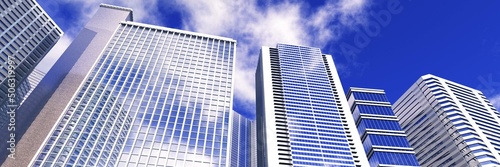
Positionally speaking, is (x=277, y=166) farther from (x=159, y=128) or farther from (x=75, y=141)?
(x=75, y=141)

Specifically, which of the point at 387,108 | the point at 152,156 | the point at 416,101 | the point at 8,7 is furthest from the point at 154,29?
the point at 416,101

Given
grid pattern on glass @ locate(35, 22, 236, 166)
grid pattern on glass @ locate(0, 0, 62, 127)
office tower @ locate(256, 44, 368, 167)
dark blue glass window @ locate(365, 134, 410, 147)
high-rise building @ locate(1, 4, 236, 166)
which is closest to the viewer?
grid pattern on glass @ locate(35, 22, 236, 166)

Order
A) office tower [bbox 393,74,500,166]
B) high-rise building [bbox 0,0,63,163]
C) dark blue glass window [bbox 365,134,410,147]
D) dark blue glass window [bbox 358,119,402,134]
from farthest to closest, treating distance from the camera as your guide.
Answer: dark blue glass window [bbox 358,119,402,134] → dark blue glass window [bbox 365,134,410,147] → office tower [bbox 393,74,500,166] → high-rise building [bbox 0,0,63,163]

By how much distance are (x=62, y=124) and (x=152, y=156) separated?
27.6m

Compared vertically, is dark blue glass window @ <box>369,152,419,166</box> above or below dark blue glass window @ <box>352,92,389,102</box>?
below

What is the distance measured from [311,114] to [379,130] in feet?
101

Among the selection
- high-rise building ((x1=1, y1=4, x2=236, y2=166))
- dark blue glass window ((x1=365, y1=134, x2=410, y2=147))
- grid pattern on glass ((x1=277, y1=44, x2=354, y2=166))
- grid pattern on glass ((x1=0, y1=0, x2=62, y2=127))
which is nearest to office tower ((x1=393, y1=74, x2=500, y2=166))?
dark blue glass window ((x1=365, y1=134, x2=410, y2=147))

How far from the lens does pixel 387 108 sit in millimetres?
164750

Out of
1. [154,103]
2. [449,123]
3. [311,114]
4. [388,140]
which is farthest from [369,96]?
[154,103]

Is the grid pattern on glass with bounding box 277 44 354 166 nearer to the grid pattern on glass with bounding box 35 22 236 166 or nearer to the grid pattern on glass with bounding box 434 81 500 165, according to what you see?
the grid pattern on glass with bounding box 35 22 236 166

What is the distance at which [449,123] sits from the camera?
493 ft

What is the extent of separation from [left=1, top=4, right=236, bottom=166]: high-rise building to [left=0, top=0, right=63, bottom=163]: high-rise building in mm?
5888

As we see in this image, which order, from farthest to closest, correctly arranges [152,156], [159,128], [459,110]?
1. [459,110]
2. [159,128]
3. [152,156]

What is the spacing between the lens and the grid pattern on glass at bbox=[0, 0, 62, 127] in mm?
94000
